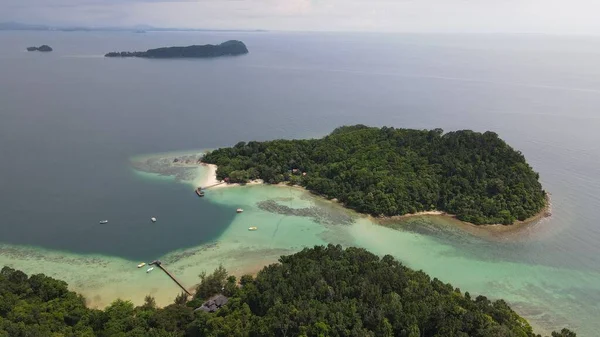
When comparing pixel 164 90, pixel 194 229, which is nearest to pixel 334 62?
pixel 164 90

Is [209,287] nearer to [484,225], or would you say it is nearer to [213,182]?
[213,182]

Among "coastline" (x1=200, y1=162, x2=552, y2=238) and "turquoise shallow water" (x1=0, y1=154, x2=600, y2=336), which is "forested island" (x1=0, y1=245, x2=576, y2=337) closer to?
"turquoise shallow water" (x1=0, y1=154, x2=600, y2=336)

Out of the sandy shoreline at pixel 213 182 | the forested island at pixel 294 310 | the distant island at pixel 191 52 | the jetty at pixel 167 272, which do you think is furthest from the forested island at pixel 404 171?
the distant island at pixel 191 52

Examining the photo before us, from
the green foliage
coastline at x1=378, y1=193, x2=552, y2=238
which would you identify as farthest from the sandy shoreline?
the green foliage

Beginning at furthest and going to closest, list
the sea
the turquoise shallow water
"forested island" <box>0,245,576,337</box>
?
1. the sea
2. the turquoise shallow water
3. "forested island" <box>0,245,576,337</box>

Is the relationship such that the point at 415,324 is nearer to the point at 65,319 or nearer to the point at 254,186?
the point at 65,319

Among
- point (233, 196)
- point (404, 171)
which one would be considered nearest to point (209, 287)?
point (233, 196)
